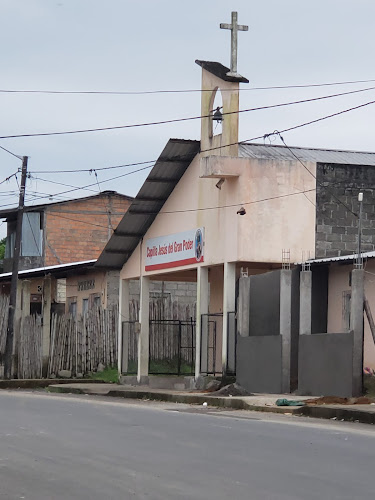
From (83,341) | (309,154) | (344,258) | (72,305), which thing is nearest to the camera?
(344,258)

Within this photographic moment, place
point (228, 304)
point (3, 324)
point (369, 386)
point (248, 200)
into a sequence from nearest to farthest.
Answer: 1. point (369, 386)
2. point (248, 200)
3. point (228, 304)
4. point (3, 324)

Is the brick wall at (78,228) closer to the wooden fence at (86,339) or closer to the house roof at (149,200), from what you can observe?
the wooden fence at (86,339)

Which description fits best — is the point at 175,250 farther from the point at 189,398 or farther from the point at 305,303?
the point at 189,398

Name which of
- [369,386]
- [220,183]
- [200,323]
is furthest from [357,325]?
[200,323]

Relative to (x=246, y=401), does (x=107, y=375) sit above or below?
above

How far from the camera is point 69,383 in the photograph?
33.9 m

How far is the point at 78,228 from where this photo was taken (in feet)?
174

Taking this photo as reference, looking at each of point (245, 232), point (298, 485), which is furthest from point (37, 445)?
point (245, 232)

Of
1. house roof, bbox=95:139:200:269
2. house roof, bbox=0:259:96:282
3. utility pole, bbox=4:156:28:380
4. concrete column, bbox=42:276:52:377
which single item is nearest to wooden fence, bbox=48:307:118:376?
concrete column, bbox=42:276:52:377

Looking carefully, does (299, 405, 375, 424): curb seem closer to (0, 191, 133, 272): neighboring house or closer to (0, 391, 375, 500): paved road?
(0, 391, 375, 500): paved road

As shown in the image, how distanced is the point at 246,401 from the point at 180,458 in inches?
428

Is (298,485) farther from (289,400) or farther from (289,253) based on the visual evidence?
(289,253)

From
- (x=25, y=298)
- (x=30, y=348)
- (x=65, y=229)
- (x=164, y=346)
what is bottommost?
(x=30, y=348)

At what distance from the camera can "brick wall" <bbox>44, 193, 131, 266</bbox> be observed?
52062mm
